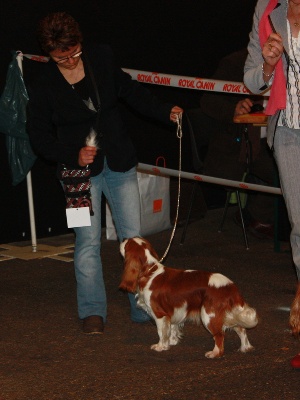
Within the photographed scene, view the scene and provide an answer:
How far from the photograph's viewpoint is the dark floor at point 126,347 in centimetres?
488

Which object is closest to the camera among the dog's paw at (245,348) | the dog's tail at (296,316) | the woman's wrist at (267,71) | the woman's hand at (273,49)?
the dog's tail at (296,316)

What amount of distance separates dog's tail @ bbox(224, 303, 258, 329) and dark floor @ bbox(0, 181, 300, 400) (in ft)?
0.71

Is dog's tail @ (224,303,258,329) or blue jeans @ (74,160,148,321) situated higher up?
blue jeans @ (74,160,148,321)

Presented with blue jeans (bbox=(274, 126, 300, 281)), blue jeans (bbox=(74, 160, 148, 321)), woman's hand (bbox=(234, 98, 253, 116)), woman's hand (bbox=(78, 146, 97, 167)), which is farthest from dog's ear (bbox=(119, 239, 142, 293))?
woman's hand (bbox=(234, 98, 253, 116))

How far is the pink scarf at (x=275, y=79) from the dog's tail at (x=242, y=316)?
122 cm

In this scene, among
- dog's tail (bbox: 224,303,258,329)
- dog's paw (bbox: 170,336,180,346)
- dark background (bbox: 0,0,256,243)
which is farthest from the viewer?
dark background (bbox: 0,0,256,243)

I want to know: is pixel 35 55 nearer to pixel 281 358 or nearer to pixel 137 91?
pixel 137 91

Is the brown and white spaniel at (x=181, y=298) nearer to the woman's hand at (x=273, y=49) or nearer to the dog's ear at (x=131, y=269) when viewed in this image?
the dog's ear at (x=131, y=269)

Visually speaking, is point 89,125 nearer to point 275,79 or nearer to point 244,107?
point 275,79

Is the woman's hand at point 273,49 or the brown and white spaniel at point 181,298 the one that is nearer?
the woman's hand at point 273,49

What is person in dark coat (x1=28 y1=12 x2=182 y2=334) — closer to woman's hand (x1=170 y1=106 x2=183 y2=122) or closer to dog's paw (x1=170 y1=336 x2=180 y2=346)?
woman's hand (x1=170 y1=106 x2=183 y2=122)

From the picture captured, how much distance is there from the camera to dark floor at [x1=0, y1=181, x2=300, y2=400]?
4.88m

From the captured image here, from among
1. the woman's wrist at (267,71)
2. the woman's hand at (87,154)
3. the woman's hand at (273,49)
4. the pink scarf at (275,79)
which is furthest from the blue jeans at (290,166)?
the woman's hand at (87,154)

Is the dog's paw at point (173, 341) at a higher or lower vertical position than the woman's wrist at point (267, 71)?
lower
